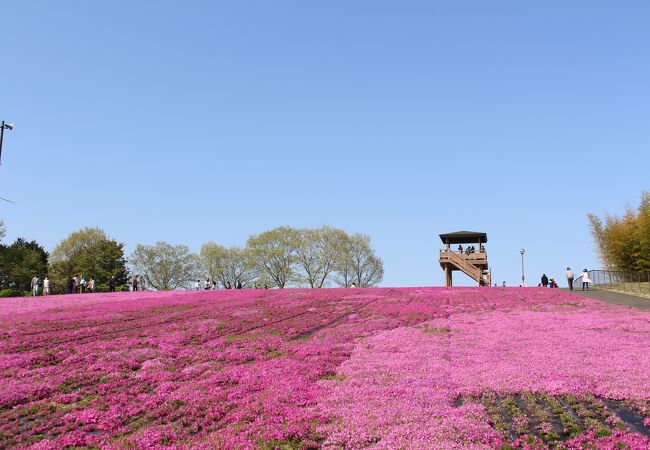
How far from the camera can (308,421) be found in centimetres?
1080

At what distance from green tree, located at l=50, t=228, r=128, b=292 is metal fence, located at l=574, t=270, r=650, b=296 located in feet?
234

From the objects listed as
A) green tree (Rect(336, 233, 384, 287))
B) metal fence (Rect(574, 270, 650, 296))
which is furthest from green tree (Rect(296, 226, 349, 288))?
metal fence (Rect(574, 270, 650, 296))

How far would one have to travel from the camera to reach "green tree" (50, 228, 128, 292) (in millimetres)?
88812

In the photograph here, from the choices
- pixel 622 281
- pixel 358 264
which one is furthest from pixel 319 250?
pixel 622 281

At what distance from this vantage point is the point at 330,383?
13828mm

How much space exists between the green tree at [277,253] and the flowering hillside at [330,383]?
82.7 metres

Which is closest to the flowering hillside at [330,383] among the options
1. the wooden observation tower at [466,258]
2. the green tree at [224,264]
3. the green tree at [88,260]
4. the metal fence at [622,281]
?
the metal fence at [622,281]

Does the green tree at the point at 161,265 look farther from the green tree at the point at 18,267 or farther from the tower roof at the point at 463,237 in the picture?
the tower roof at the point at 463,237

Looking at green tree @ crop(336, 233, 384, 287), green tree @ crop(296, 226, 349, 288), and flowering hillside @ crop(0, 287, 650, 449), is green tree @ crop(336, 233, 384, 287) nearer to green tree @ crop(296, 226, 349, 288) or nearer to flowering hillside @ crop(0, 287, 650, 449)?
green tree @ crop(296, 226, 349, 288)

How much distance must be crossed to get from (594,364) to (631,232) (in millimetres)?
45467

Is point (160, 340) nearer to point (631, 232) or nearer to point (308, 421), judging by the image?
point (308, 421)

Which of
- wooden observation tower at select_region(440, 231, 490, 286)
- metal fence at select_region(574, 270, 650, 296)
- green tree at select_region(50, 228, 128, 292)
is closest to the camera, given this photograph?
metal fence at select_region(574, 270, 650, 296)

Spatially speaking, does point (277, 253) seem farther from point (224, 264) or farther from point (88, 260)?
point (88, 260)

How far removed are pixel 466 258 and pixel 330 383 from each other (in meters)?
53.4
